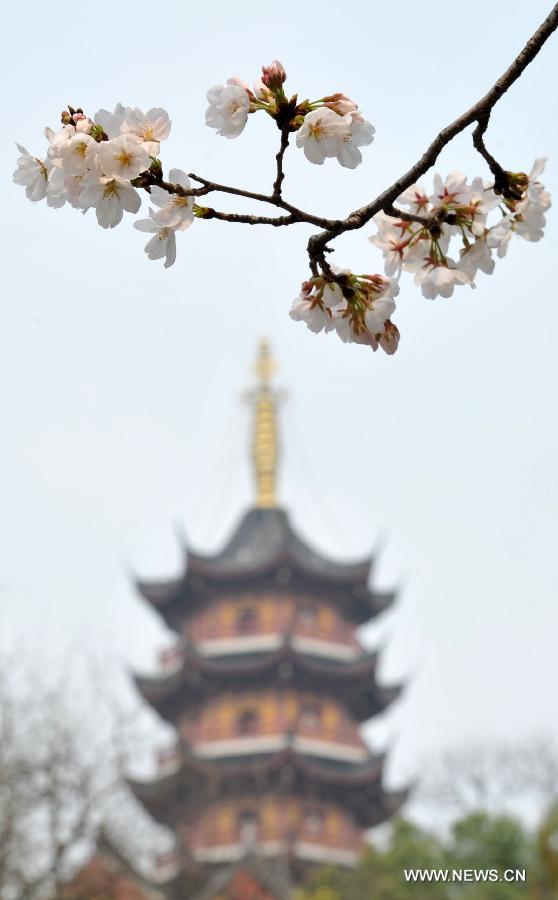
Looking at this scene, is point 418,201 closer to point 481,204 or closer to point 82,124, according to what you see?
point 481,204

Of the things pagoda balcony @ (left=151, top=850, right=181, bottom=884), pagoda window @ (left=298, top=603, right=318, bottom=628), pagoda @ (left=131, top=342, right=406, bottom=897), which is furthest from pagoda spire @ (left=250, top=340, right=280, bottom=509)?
pagoda balcony @ (left=151, top=850, right=181, bottom=884)

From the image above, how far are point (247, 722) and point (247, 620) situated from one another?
2628mm

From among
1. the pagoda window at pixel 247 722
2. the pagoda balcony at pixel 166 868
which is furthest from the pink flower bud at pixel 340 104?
the pagoda window at pixel 247 722

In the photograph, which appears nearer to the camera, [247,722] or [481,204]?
[481,204]

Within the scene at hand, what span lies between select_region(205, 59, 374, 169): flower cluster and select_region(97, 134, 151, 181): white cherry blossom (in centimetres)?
19

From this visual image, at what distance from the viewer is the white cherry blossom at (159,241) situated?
203 cm

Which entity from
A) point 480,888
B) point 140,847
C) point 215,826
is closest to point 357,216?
point 140,847

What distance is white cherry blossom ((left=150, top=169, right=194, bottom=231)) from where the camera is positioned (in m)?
2.01

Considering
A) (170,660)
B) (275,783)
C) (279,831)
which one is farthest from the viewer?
(170,660)

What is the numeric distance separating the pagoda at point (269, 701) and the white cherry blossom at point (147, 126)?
Result: 78.8 ft

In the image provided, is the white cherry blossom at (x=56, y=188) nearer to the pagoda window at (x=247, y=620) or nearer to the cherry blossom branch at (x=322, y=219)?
the cherry blossom branch at (x=322, y=219)

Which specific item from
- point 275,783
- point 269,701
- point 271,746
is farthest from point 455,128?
point 269,701

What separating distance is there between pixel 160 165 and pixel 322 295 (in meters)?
0.37

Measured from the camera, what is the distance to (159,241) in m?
2.05
